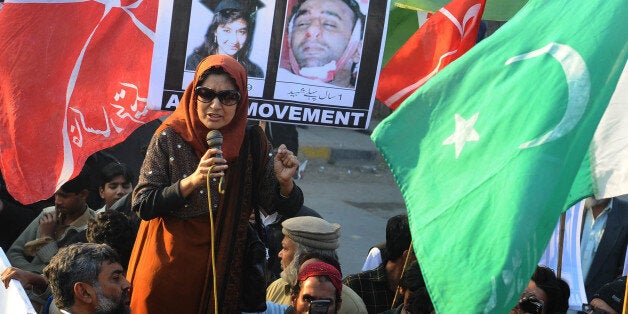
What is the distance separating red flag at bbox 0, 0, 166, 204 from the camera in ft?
18.4

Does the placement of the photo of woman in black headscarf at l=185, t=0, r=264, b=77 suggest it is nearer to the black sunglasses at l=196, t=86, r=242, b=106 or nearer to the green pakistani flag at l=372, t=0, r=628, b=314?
the black sunglasses at l=196, t=86, r=242, b=106

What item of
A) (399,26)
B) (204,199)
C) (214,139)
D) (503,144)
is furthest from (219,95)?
(399,26)

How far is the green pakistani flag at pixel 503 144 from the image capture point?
145 inches

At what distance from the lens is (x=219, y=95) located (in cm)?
452

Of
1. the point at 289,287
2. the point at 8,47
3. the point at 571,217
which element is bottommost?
the point at 289,287

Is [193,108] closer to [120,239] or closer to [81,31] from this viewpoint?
[120,239]

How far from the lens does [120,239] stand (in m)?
5.40

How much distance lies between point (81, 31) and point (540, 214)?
290cm

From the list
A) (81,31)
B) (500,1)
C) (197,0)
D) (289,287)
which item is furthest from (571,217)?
(81,31)

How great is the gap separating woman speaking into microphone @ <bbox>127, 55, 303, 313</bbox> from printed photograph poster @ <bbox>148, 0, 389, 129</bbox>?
3.63ft

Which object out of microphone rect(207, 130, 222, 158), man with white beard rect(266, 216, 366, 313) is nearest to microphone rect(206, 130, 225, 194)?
microphone rect(207, 130, 222, 158)

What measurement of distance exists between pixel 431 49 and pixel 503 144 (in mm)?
2255

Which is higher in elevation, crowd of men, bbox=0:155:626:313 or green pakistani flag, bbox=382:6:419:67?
green pakistani flag, bbox=382:6:419:67

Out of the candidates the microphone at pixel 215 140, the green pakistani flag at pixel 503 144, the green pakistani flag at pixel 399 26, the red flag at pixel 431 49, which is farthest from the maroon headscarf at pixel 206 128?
the green pakistani flag at pixel 399 26
